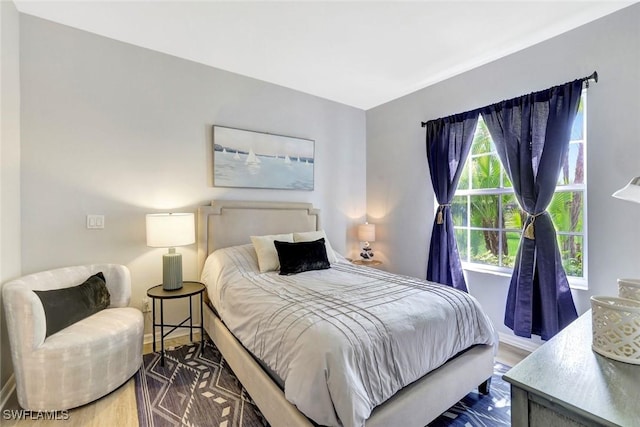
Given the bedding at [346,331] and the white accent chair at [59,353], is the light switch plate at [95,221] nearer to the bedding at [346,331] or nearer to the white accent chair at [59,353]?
the white accent chair at [59,353]

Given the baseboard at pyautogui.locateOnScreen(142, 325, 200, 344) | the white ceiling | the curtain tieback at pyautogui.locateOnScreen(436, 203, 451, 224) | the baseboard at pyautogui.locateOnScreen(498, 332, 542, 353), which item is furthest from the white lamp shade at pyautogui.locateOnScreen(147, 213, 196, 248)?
the baseboard at pyautogui.locateOnScreen(498, 332, 542, 353)

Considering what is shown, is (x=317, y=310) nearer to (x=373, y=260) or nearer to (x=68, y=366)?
(x=68, y=366)

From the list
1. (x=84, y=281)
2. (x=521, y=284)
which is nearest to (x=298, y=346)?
(x=84, y=281)

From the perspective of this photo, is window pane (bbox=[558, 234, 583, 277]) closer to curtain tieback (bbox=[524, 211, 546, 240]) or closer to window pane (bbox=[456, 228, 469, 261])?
curtain tieback (bbox=[524, 211, 546, 240])

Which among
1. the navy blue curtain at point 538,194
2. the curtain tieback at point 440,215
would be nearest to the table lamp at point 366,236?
the curtain tieback at point 440,215

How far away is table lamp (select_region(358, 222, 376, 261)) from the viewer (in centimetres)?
383

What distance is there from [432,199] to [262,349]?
256 cm

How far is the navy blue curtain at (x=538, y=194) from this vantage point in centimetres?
229

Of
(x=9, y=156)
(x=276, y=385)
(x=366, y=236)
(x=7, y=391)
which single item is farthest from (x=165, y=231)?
(x=366, y=236)

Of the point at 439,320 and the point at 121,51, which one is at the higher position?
the point at 121,51

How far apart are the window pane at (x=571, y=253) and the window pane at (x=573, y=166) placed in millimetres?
462

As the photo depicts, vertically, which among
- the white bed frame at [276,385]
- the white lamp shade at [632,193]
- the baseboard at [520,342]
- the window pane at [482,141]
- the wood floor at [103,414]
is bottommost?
the wood floor at [103,414]

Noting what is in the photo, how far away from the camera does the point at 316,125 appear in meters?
3.70

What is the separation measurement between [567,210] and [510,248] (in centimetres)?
55
